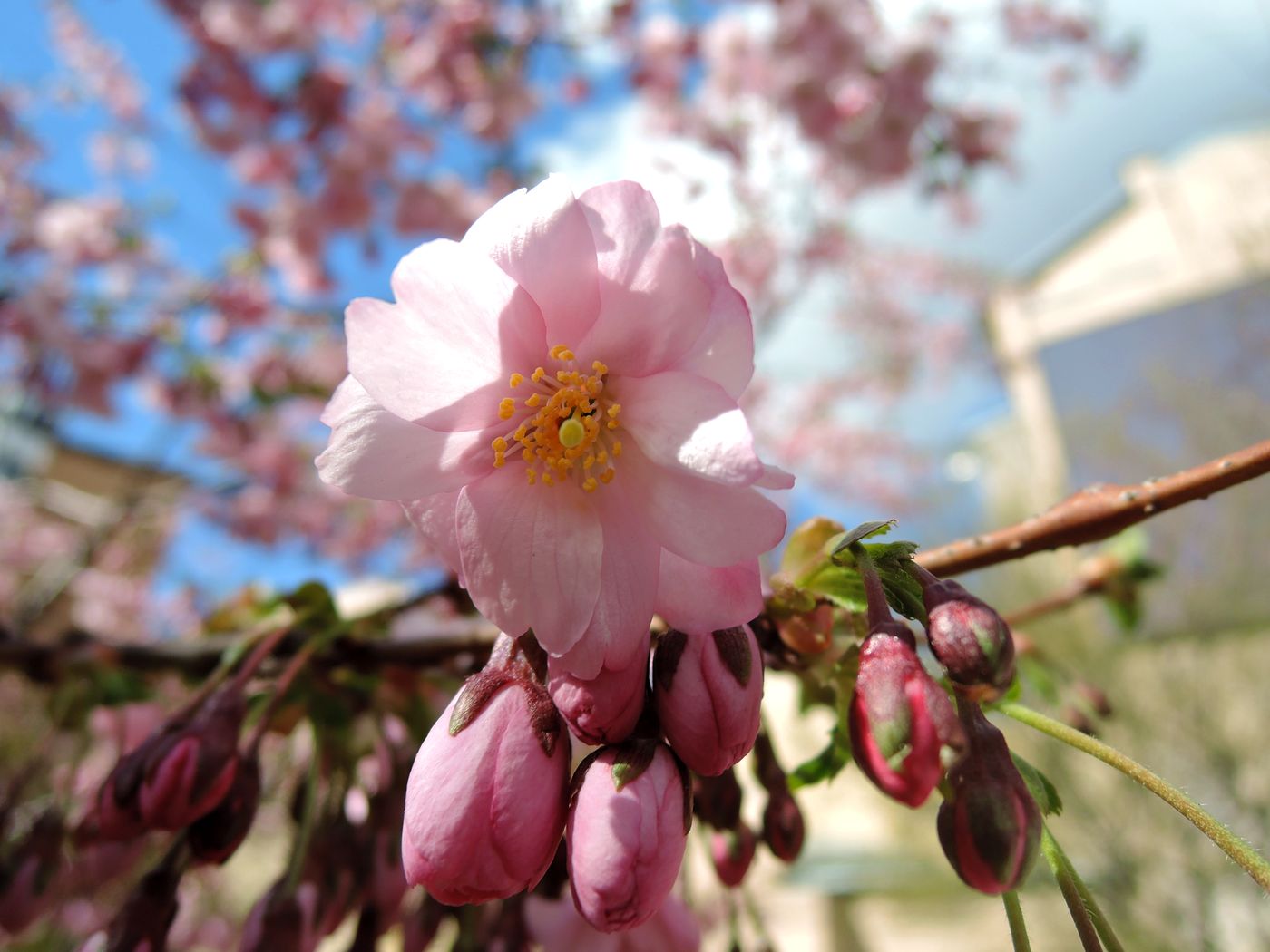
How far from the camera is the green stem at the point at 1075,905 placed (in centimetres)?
36

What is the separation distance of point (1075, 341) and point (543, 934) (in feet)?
29.7

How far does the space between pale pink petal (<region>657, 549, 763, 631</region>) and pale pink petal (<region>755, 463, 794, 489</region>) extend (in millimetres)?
47

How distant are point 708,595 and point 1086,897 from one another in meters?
0.23

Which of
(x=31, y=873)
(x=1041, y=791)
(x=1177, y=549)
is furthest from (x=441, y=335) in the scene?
(x=1177, y=549)

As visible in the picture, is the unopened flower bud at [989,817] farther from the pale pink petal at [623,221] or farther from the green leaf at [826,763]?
the pale pink petal at [623,221]

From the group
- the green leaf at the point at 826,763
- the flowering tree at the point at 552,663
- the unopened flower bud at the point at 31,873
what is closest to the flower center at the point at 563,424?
the flowering tree at the point at 552,663

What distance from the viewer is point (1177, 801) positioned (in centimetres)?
36

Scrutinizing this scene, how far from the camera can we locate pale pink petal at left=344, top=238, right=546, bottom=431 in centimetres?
42

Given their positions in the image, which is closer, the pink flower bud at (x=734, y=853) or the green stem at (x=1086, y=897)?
the green stem at (x=1086, y=897)

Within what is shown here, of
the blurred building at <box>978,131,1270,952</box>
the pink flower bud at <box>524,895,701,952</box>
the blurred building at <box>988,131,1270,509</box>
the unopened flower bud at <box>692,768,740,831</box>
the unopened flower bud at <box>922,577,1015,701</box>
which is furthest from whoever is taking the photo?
the blurred building at <box>988,131,1270,509</box>

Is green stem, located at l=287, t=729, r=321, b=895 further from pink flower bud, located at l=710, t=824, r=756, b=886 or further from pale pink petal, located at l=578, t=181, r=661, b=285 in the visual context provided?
pale pink petal, located at l=578, t=181, r=661, b=285

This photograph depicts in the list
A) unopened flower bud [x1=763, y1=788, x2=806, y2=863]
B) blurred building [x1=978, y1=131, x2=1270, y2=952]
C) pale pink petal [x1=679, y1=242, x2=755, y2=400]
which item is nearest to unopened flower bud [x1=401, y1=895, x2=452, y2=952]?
unopened flower bud [x1=763, y1=788, x2=806, y2=863]

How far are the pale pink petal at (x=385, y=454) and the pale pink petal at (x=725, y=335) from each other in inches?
5.7

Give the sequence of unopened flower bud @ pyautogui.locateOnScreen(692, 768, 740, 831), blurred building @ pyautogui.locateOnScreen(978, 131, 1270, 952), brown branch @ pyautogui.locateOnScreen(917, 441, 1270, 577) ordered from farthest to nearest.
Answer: blurred building @ pyautogui.locateOnScreen(978, 131, 1270, 952)
unopened flower bud @ pyautogui.locateOnScreen(692, 768, 740, 831)
brown branch @ pyautogui.locateOnScreen(917, 441, 1270, 577)
